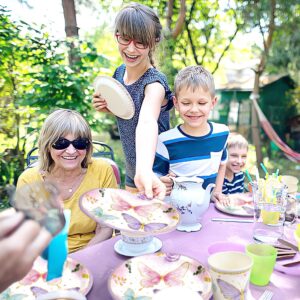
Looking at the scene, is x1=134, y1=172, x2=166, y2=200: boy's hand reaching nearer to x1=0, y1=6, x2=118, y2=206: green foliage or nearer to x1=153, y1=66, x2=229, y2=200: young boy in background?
x1=153, y1=66, x2=229, y2=200: young boy in background

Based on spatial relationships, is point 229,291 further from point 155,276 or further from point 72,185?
point 72,185

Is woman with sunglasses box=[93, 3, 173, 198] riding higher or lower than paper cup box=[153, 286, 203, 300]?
higher

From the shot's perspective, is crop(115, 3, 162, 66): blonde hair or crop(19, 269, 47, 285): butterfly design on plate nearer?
crop(19, 269, 47, 285): butterfly design on plate

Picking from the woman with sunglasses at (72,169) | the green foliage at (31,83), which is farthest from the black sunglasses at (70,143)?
the green foliage at (31,83)

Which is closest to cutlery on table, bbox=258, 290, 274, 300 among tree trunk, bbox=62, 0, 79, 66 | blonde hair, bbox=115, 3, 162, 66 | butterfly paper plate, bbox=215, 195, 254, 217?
butterfly paper plate, bbox=215, 195, 254, 217

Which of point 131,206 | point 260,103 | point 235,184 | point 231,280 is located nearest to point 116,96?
point 131,206

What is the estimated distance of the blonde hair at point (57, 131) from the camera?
1672 millimetres

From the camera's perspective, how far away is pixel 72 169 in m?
1.72

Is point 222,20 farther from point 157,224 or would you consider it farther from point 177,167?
→ point 157,224

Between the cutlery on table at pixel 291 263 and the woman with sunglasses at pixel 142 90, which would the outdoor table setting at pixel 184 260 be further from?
the woman with sunglasses at pixel 142 90

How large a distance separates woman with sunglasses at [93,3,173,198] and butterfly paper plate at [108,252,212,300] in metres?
0.22

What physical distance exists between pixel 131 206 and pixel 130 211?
0.10ft

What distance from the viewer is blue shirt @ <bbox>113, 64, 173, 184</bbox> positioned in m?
1.70

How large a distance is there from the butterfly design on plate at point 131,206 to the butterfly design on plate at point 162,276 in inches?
7.9
